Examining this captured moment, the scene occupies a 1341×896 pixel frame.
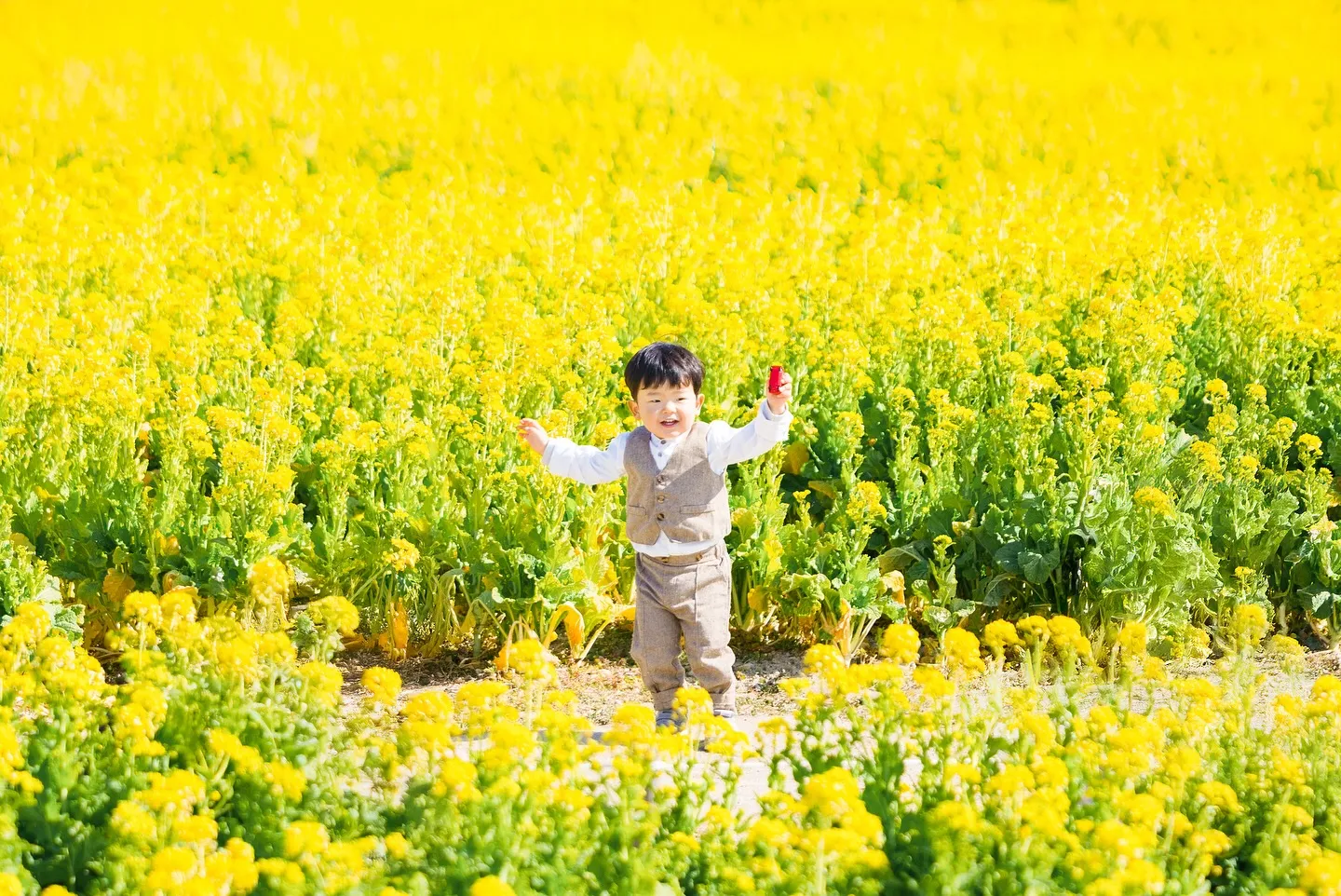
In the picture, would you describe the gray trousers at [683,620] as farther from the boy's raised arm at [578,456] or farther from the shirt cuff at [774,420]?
the shirt cuff at [774,420]

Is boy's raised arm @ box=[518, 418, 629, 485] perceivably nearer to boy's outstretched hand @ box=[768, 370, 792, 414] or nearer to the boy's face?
the boy's face

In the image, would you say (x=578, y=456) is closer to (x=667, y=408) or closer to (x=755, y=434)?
(x=667, y=408)

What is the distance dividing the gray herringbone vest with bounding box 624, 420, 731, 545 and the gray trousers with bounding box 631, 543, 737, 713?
0.27 ft

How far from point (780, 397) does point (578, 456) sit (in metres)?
0.63

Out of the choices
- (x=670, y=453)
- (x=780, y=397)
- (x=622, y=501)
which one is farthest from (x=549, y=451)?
(x=622, y=501)

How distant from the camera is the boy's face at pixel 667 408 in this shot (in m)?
4.35

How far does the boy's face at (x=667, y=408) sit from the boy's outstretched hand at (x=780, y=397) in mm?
240

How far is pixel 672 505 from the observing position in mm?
4438

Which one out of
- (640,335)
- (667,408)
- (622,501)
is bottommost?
(622,501)

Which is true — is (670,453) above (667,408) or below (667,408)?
below

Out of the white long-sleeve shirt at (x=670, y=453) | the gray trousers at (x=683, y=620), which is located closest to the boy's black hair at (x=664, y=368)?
the white long-sleeve shirt at (x=670, y=453)

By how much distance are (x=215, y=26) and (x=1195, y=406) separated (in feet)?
45.0

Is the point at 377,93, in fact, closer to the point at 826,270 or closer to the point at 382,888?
the point at 826,270

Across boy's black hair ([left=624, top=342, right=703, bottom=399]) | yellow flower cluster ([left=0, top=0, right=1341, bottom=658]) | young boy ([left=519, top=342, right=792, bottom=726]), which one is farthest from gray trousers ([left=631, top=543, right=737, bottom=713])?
yellow flower cluster ([left=0, top=0, right=1341, bottom=658])
